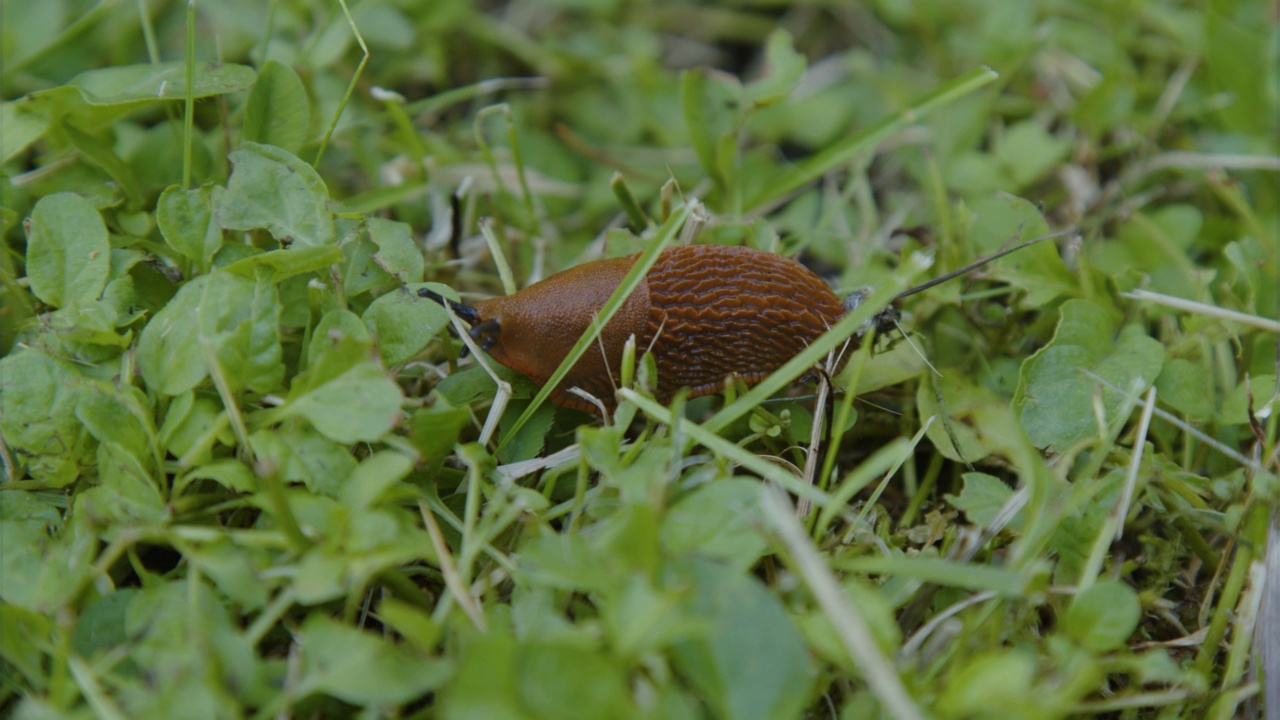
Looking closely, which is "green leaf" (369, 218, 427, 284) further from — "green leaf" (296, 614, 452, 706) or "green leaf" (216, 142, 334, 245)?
"green leaf" (296, 614, 452, 706)

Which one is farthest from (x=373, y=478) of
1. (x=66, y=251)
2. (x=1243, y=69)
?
(x=1243, y=69)

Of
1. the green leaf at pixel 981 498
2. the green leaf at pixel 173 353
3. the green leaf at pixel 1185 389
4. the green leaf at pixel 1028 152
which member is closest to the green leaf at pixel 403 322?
the green leaf at pixel 173 353

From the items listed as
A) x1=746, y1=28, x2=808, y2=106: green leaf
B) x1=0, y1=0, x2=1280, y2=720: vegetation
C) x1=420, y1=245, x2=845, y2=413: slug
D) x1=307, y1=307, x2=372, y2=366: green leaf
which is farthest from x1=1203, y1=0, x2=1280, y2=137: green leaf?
x1=307, y1=307, x2=372, y2=366: green leaf

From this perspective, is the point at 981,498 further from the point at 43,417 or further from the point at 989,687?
the point at 43,417

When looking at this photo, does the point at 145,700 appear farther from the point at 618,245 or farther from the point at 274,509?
the point at 618,245

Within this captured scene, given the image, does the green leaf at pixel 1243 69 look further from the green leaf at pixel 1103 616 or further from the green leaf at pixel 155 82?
the green leaf at pixel 155 82

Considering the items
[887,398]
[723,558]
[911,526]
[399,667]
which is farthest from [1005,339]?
[399,667]
